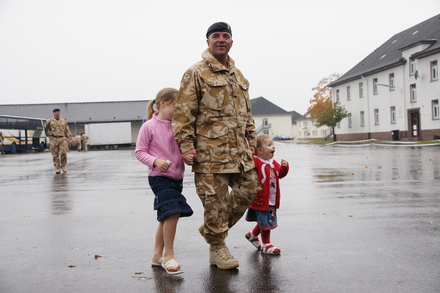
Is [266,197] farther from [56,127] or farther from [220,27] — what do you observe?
[56,127]

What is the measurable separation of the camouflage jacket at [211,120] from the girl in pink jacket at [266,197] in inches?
18.7

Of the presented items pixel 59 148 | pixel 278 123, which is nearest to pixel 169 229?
pixel 59 148

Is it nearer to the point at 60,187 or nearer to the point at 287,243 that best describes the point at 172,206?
the point at 287,243

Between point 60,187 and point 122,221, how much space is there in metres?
4.67

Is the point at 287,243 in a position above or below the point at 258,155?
below

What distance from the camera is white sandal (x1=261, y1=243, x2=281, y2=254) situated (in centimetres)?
388

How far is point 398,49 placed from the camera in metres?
40.5

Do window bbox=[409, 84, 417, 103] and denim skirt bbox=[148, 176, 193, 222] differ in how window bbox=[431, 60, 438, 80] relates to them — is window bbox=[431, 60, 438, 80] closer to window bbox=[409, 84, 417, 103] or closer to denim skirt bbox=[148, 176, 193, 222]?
window bbox=[409, 84, 417, 103]

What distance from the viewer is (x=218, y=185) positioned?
346 cm

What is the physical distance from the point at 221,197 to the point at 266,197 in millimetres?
663

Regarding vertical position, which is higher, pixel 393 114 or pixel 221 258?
pixel 393 114

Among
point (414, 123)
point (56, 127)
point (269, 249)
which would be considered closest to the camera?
point (269, 249)

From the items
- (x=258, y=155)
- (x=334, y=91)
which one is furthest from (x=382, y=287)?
(x=334, y=91)

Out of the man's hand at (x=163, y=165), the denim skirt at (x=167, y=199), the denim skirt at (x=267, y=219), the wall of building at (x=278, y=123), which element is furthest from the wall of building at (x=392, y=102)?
the wall of building at (x=278, y=123)
